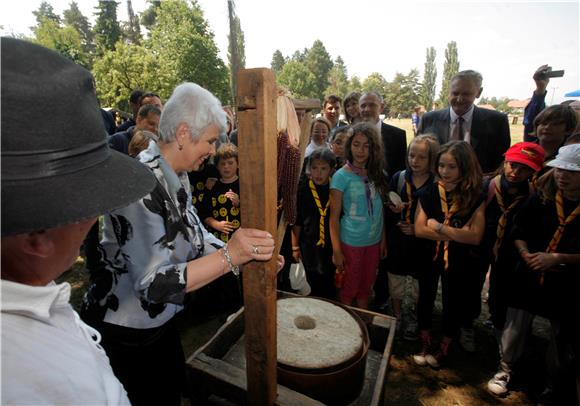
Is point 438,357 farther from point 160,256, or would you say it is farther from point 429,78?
point 429,78

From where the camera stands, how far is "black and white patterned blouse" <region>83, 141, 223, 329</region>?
1312mm

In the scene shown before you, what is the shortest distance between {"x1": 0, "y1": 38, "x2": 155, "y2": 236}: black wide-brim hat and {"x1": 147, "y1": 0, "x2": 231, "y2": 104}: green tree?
30667 mm

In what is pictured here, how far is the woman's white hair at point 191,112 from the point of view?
4.79 feet

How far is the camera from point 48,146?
59 cm

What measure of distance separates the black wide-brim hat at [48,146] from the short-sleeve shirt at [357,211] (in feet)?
8.76

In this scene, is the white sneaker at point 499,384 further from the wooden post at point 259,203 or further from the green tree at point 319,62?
the green tree at point 319,62

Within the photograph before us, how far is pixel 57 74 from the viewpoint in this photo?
634 millimetres

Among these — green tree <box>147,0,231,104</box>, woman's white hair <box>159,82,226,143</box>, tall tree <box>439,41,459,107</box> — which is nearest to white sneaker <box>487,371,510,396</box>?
woman's white hair <box>159,82,226,143</box>

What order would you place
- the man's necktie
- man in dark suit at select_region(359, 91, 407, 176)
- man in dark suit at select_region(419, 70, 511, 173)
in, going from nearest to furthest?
man in dark suit at select_region(419, 70, 511, 173) < the man's necktie < man in dark suit at select_region(359, 91, 407, 176)

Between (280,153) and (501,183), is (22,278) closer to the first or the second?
(280,153)

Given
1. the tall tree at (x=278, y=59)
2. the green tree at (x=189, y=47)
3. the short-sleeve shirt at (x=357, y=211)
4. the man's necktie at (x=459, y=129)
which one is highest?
the tall tree at (x=278, y=59)

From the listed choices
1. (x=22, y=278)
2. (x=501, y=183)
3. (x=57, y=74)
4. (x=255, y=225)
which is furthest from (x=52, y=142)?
(x=501, y=183)

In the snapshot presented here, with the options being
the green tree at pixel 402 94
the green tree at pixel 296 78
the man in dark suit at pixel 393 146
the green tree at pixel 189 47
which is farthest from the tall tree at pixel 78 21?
the man in dark suit at pixel 393 146

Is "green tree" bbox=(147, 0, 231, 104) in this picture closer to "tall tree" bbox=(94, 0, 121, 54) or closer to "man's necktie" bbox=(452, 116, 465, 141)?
"tall tree" bbox=(94, 0, 121, 54)
